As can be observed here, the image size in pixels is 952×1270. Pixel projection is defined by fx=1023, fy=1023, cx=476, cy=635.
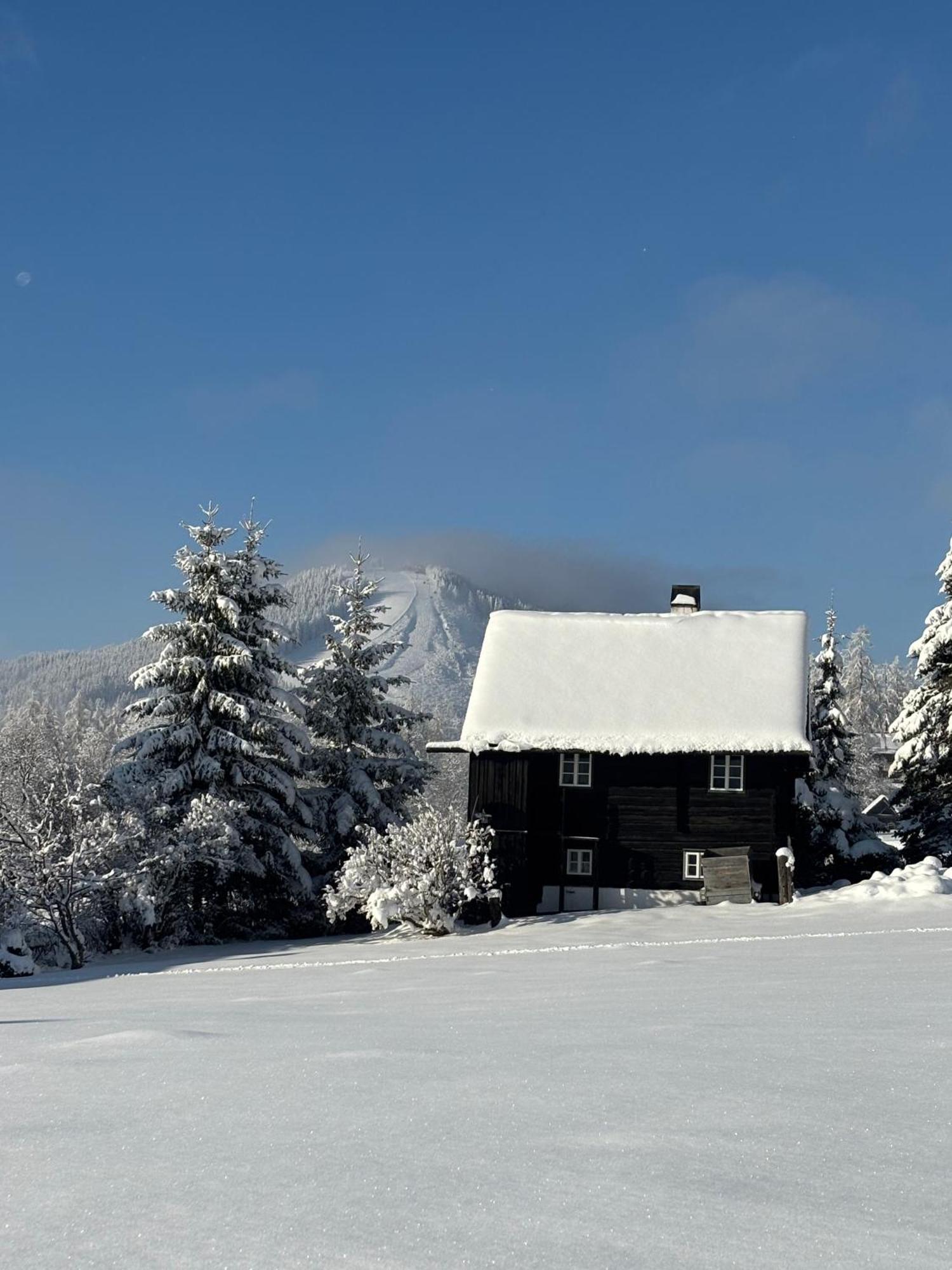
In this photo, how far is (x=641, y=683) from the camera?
33.2 metres

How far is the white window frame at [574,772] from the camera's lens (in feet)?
105

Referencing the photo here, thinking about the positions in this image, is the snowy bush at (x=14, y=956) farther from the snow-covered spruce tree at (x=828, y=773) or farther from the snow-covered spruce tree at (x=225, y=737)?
the snow-covered spruce tree at (x=828, y=773)

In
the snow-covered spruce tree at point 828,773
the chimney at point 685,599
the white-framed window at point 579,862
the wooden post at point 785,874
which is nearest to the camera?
the wooden post at point 785,874

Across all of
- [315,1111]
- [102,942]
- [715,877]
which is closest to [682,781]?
[715,877]

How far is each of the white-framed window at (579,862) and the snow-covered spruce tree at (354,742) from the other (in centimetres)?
625

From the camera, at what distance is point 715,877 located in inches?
1166

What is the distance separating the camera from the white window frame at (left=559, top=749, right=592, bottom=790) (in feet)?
105

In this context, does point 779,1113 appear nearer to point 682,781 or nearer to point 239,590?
point 682,781

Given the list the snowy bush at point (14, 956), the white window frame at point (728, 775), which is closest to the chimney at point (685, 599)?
the white window frame at point (728, 775)

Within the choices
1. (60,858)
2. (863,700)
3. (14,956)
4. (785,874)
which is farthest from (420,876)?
(863,700)

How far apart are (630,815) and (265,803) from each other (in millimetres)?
11357

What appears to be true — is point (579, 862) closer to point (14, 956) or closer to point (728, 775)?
point (728, 775)

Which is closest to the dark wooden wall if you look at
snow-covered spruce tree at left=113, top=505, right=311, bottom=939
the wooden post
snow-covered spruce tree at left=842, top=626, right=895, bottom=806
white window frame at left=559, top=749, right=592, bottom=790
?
white window frame at left=559, top=749, right=592, bottom=790

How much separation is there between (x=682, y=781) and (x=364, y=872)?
10.6 meters
